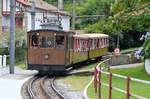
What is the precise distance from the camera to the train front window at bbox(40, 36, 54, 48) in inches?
1497

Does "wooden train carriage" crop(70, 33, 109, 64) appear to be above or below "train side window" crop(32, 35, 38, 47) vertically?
below

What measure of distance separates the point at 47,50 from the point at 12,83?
4839mm

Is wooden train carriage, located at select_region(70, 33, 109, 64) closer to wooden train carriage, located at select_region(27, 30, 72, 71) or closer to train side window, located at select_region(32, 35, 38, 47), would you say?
wooden train carriage, located at select_region(27, 30, 72, 71)

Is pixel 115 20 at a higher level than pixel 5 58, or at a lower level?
higher

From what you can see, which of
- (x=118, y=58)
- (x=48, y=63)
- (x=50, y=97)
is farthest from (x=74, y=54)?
(x=50, y=97)

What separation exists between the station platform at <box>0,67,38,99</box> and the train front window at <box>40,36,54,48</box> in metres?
2.23

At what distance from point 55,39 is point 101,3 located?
5324 cm

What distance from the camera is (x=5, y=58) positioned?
47594 millimetres

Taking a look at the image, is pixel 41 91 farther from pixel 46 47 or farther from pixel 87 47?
pixel 87 47

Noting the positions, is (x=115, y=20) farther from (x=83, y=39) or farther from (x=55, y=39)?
(x=83, y=39)

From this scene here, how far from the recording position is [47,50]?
1499 inches

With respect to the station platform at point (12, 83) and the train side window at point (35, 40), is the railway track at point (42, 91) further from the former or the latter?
the train side window at point (35, 40)

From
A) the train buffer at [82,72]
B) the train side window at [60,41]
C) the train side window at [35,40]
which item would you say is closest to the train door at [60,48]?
the train side window at [60,41]

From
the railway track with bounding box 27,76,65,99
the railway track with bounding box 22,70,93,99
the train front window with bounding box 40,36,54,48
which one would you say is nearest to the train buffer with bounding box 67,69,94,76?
the train front window with bounding box 40,36,54,48
